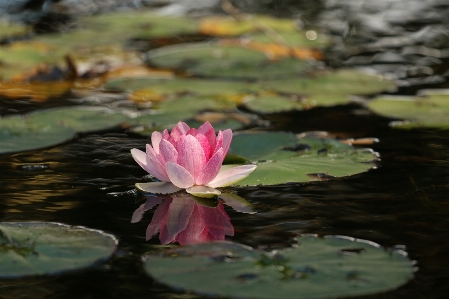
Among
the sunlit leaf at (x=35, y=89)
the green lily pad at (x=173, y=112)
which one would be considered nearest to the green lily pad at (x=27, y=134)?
the green lily pad at (x=173, y=112)

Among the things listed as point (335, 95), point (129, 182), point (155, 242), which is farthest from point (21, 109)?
point (155, 242)

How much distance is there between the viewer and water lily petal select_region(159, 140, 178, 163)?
2.03m

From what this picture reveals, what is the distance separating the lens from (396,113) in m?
3.06

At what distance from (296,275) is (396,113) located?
1.71 metres

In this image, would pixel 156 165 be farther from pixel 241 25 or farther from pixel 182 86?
pixel 241 25

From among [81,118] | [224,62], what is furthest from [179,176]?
[224,62]

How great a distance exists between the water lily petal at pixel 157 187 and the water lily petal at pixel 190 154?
3.8 inches

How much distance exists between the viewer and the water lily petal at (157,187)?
2.12 m

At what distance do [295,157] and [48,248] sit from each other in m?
1.02

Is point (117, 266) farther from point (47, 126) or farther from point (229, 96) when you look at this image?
point (229, 96)

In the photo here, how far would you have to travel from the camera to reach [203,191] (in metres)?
2.08

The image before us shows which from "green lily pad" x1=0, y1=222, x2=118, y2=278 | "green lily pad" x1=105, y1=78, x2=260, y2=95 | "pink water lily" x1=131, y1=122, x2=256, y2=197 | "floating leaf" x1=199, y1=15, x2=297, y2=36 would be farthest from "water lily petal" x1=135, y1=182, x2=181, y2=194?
"floating leaf" x1=199, y1=15, x2=297, y2=36

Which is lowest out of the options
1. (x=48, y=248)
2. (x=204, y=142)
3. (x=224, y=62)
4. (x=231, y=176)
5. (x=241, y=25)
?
(x=48, y=248)

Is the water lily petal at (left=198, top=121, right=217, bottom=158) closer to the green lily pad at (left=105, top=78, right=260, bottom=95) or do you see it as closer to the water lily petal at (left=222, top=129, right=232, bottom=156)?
the water lily petal at (left=222, top=129, right=232, bottom=156)
